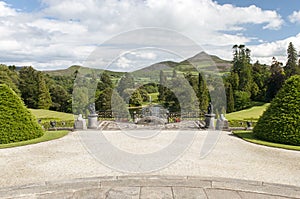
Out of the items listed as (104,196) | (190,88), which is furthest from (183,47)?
(190,88)

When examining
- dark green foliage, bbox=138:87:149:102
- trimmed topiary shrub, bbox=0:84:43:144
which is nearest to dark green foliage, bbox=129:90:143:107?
dark green foliage, bbox=138:87:149:102

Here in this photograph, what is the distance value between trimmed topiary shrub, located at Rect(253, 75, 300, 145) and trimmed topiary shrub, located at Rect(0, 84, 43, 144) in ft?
36.2

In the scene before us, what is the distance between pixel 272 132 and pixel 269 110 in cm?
117

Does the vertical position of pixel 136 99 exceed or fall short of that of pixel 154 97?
it falls short

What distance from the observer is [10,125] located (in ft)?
38.8

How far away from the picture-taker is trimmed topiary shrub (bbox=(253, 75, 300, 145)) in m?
11.2

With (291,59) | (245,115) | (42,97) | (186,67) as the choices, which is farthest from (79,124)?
(291,59)

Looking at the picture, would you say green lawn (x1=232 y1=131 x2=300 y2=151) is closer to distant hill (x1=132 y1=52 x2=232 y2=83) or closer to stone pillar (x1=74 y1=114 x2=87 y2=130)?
stone pillar (x1=74 y1=114 x2=87 y2=130)

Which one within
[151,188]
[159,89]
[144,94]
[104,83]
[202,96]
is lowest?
[151,188]

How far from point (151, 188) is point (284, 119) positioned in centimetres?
797

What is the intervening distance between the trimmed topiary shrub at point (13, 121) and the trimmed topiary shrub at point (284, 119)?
1105cm

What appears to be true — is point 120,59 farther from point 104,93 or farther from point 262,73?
point 262,73

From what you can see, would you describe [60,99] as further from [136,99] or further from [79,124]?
[79,124]

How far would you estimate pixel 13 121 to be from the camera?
469 inches
